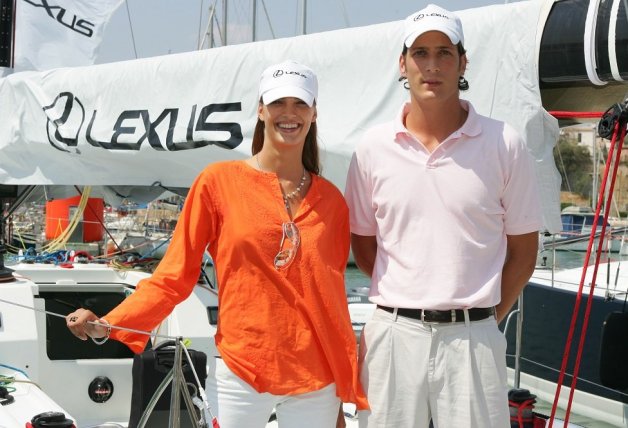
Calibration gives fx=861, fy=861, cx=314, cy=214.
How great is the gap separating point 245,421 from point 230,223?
1.70ft

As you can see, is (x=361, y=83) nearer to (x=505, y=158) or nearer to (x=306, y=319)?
(x=505, y=158)

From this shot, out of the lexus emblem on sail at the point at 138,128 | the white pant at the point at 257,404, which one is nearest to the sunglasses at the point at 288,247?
the white pant at the point at 257,404

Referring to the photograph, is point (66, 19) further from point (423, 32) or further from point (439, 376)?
point (439, 376)

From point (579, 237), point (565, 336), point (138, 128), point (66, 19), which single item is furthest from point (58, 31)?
point (565, 336)

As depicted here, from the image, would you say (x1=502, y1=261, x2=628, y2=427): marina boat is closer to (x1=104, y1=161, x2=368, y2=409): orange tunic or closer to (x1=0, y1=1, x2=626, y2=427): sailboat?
(x1=0, y1=1, x2=626, y2=427): sailboat

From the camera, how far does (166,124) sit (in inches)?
150

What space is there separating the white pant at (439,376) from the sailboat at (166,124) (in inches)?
25.9

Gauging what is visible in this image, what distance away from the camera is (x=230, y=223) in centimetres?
229

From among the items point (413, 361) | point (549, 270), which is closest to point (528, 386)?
point (549, 270)

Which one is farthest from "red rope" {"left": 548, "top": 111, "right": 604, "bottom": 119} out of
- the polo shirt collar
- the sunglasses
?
the sunglasses

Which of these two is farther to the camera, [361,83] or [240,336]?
[361,83]

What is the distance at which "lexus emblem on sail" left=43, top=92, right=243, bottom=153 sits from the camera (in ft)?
12.0

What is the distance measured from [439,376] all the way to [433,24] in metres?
0.94

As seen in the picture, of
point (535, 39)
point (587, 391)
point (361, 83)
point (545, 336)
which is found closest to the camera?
point (535, 39)
